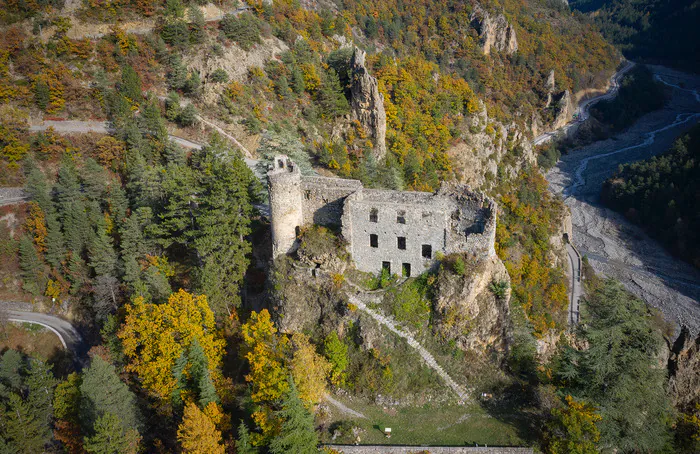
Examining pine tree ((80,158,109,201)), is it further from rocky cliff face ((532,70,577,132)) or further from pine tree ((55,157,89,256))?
rocky cliff face ((532,70,577,132))

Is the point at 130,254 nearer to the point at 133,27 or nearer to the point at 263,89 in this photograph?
the point at 263,89

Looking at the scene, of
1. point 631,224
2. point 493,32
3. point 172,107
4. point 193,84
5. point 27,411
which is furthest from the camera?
point 493,32

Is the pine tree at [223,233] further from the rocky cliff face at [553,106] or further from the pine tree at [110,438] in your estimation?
the rocky cliff face at [553,106]

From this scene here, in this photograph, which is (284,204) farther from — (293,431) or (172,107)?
(172,107)

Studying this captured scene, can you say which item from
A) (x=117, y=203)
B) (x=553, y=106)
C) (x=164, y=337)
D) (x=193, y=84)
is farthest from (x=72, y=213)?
(x=553, y=106)

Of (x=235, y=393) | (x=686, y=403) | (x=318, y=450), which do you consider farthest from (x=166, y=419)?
(x=686, y=403)

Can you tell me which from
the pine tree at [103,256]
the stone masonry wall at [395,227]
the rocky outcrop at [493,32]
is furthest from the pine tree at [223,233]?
the rocky outcrop at [493,32]

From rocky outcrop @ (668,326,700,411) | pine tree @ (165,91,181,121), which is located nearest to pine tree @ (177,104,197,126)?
pine tree @ (165,91,181,121)
